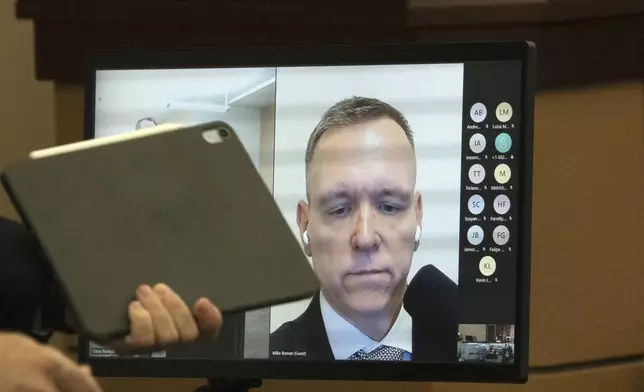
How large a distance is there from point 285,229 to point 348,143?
0.22 meters

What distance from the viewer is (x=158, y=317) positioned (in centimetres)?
38

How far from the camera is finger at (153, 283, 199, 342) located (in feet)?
1.28

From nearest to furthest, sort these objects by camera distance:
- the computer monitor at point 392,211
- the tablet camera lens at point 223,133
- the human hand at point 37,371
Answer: the human hand at point 37,371
the tablet camera lens at point 223,133
the computer monitor at point 392,211

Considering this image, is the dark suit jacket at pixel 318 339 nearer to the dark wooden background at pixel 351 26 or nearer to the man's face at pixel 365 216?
the man's face at pixel 365 216

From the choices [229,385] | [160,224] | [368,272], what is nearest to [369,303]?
[368,272]

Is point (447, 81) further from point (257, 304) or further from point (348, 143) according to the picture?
point (257, 304)

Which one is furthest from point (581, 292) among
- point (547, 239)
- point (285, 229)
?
point (285, 229)

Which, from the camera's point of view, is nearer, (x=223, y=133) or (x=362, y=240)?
(x=223, y=133)

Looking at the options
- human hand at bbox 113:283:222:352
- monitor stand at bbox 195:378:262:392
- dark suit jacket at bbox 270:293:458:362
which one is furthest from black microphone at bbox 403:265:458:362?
human hand at bbox 113:283:222:352

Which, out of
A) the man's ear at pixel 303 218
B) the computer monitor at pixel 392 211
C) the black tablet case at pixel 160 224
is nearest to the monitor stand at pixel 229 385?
the computer monitor at pixel 392 211

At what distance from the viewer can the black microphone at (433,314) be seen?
0.62 metres

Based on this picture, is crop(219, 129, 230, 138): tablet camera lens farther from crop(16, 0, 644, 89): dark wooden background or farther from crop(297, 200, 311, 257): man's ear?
crop(16, 0, 644, 89): dark wooden background

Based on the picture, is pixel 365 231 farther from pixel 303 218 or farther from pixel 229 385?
pixel 229 385

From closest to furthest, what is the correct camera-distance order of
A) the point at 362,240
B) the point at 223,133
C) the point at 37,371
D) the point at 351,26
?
1. the point at 37,371
2. the point at 223,133
3. the point at 362,240
4. the point at 351,26
